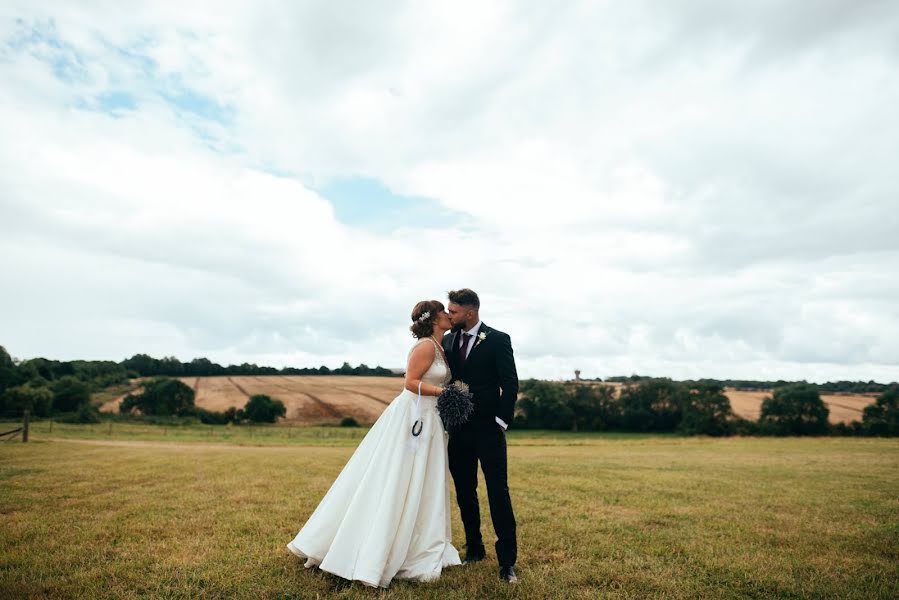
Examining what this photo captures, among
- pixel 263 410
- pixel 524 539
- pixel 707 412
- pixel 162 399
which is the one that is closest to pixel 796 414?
pixel 707 412

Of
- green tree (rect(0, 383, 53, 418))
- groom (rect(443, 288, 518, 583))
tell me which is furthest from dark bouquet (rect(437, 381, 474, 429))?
green tree (rect(0, 383, 53, 418))

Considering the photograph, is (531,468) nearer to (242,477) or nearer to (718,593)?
(242,477)

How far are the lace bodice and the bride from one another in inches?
0.5

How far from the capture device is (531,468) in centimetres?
1680

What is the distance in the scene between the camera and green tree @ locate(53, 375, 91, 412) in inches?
2454

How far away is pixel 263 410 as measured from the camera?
190ft

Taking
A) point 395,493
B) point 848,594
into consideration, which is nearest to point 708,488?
point 848,594

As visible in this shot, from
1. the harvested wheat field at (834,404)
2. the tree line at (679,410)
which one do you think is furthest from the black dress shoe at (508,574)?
the harvested wheat field at (834,404)

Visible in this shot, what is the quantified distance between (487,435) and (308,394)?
6351 cm

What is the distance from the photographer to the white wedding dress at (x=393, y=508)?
5.79 metres

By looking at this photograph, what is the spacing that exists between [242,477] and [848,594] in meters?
12.4

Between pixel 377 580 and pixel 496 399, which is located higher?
pixel 496 399

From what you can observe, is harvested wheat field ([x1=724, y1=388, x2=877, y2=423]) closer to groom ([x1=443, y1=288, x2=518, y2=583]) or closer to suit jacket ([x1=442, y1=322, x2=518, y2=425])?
groom ([x1=443, y1=288, x2=518, y2=583])

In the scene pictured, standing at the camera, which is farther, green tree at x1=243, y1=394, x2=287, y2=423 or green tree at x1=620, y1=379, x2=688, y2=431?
green tree at x1=620, y1=379, x2=688, y2=431
